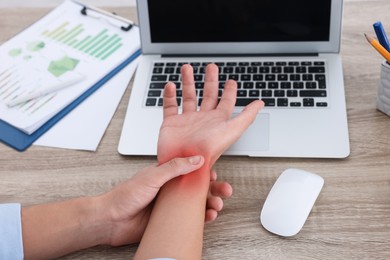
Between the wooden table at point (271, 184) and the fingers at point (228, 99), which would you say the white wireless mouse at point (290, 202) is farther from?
the fingers at point (228, 99)

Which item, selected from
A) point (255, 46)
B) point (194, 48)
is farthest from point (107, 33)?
point (255, 46)

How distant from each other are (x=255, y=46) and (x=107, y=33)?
322mm

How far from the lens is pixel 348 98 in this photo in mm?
1012

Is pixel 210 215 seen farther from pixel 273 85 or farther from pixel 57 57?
pixel 57 57

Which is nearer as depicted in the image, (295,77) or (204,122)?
(204,122)

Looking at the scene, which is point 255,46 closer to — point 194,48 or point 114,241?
point 194,48

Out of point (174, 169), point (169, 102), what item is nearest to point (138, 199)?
point (174, 169)

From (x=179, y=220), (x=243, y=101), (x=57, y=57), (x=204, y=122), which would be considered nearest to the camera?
(x=179, y=220)

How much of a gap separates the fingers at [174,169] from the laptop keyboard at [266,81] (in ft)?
0.68

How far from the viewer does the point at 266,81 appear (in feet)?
3.36

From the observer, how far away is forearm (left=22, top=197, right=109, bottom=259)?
811mm

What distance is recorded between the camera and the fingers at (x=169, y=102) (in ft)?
3.03

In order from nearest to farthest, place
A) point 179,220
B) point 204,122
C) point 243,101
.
A: point 179,220 < point 204,122 < point 243,101

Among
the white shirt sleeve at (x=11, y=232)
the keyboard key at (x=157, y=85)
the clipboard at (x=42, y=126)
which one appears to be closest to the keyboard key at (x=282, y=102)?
the keyboard key at (x=157, y=85)
